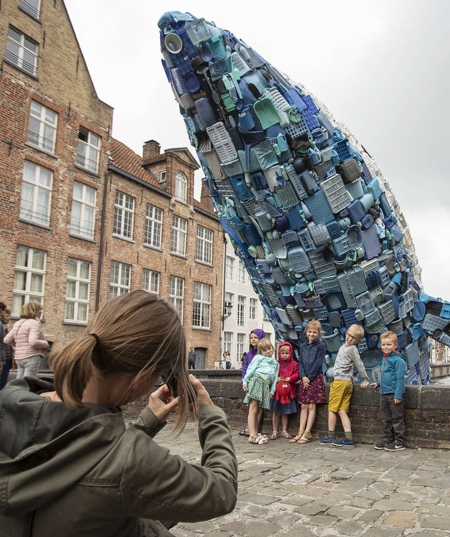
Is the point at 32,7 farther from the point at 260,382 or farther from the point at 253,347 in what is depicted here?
the point at 260,382

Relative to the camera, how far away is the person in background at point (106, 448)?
1186mm

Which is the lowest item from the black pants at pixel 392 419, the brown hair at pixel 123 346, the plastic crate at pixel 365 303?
the black pants at pixel 392 419

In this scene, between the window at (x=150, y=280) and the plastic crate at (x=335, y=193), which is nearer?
the plastic crate at (x=335, y=193)

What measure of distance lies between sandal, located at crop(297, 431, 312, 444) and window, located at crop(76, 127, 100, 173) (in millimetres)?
16747

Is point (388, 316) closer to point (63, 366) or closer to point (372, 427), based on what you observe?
point (372, 427)

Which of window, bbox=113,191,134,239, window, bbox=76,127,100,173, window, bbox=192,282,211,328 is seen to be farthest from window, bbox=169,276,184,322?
window, bbox=76,127,100,173

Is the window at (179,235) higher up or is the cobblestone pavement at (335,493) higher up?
the window at (179,235)

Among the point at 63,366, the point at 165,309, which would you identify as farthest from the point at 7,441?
the point at 165,309

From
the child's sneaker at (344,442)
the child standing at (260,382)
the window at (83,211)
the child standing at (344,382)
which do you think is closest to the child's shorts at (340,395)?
the child standing at (344,382)

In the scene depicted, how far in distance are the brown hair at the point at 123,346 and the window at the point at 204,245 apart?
1023 inches

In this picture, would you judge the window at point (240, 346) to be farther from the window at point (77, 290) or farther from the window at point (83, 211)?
the window at point (83, 211)

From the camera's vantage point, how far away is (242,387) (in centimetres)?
768

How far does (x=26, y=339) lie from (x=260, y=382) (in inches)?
136

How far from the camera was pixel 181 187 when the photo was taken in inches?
1066
